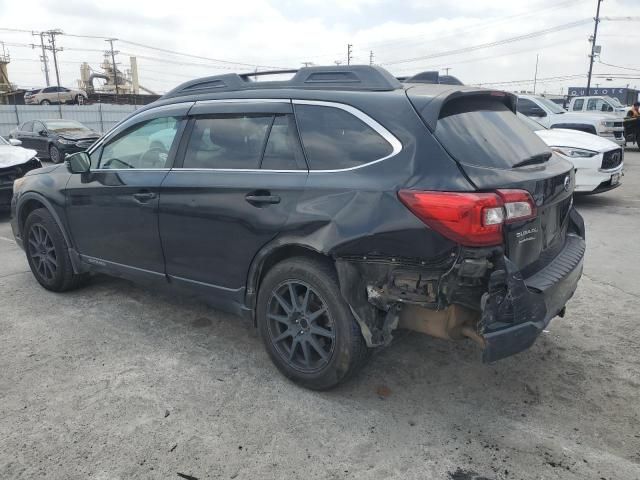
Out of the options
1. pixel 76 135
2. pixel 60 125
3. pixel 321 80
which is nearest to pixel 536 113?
pixel 321 80

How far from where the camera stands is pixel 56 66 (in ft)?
240

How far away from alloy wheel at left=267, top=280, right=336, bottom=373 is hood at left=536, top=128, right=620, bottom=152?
6.33m

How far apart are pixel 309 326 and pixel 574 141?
280 inches

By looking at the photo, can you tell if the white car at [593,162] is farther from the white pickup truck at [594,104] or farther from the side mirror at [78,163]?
the white pickup truck at [594,104]

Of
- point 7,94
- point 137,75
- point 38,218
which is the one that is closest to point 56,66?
point 137,75

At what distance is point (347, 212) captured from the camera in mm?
2740

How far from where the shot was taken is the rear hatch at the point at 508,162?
2.61 metres

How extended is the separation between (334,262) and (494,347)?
95 cm

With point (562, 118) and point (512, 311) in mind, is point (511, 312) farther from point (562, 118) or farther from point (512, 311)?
point (562, 118)

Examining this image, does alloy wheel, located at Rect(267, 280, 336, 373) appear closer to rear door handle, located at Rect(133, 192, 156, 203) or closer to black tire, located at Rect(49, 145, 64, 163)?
rear door handle, located at Rect(133, 192, 156, 203)

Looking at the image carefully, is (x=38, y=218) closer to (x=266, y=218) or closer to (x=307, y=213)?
(x=266, y=218)

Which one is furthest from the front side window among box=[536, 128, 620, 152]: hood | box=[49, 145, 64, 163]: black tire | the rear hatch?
box=[49, 145, 64, 163]: black tire

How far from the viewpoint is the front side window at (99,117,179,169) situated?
3.74 meters

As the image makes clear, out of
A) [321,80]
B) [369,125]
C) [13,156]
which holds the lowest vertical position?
[13,156]
